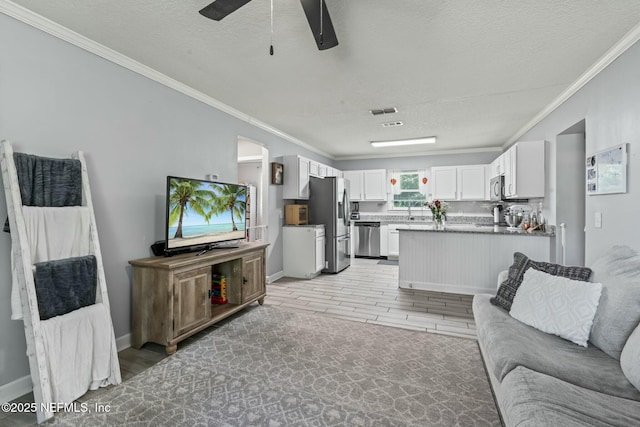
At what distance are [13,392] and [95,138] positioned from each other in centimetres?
189

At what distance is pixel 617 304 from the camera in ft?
5.19

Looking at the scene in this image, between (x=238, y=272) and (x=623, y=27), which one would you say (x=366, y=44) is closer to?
(x=623, y=27)

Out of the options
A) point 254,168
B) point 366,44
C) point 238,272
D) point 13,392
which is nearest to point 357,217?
point 254,168

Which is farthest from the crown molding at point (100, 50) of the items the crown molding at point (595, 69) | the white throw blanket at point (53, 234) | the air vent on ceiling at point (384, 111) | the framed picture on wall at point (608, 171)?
the framed picture on wall at point (608, 171)

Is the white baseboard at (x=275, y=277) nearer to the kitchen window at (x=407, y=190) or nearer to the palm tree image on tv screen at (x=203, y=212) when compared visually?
the palm tree image on tv screen at (x=203, y=212)

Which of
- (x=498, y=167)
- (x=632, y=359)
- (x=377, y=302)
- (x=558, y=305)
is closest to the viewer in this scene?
(x=632, y=359)

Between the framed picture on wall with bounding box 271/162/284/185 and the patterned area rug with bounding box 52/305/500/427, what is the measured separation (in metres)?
2.65

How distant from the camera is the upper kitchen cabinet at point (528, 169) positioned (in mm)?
3979

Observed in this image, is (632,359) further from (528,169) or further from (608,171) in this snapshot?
(528,169)

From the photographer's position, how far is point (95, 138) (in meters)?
2.39

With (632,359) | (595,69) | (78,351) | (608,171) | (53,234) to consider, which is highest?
(595,69)

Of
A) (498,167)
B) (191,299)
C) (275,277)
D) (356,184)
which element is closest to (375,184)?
(356,184)

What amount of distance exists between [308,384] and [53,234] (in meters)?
2.08

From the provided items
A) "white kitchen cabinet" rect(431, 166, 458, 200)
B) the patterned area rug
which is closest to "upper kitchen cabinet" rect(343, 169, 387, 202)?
"white kitchen cabinet" rect(431, 166, 458, 200)
